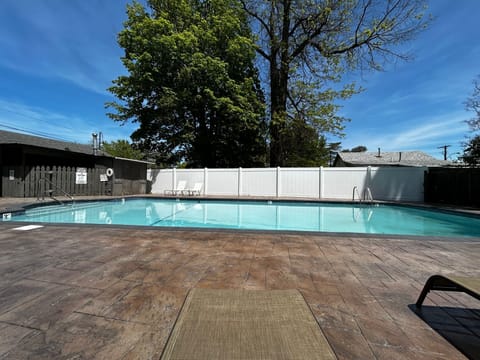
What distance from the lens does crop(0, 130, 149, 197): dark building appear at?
1062cm

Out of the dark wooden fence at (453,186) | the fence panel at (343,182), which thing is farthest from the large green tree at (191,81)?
the dark wooden fence at (453,186)

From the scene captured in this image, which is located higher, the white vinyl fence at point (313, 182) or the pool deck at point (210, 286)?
the white vinyl fence at point (313, 182)

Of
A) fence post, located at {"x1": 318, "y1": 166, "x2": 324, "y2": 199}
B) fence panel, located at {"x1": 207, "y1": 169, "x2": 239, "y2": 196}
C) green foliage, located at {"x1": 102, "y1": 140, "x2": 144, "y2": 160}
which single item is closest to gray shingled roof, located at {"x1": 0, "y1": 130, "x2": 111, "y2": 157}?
fence panel, located at {"x1": 207, "y1": 169, "x2": 239, "y2": 196}

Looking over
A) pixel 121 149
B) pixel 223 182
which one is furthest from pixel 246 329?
pixel 121 149

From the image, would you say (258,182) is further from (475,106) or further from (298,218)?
(475,106)

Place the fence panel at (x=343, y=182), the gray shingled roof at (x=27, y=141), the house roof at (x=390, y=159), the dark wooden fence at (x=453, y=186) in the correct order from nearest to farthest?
1. the dark wooden fence at (x=453, y=186)
2. the fence panel at (x=343, y=182)
3. the gray shingled roof at (x=27, y=141)
4. the house roof at (x=390, y=159)

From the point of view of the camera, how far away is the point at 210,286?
2195 millimetres

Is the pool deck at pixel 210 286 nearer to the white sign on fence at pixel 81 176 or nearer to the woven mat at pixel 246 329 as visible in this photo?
the woven mat at pixel 246 329

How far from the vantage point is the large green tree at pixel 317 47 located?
41.8 feet

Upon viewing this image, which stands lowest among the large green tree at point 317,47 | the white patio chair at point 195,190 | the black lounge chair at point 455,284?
the black lounge chair at point 455,284

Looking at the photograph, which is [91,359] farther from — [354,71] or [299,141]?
[354,71]

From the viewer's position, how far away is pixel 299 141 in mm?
16188

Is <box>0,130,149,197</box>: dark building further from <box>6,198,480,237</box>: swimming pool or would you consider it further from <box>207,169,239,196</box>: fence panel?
<box>207,169,239,196</box>: fence panel

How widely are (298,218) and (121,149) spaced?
32.7m
